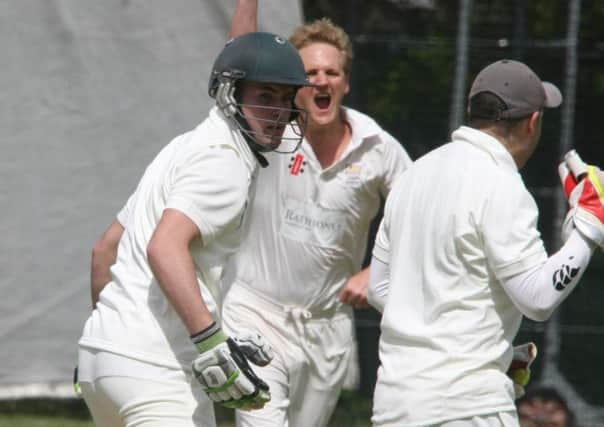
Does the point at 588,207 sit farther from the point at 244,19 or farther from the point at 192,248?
the point at 244,19

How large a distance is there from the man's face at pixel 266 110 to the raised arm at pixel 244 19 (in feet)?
4.50

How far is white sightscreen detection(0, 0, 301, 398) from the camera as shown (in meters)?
7.41

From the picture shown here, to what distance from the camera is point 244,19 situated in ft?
18.4

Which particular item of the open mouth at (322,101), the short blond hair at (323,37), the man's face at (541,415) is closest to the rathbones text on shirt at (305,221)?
the open mouth at (322,101)

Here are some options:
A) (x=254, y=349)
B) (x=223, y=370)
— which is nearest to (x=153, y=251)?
(x=223, y=370)

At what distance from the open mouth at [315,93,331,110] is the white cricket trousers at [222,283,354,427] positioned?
0.85 metres

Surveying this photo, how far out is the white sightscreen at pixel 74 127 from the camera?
741 cm

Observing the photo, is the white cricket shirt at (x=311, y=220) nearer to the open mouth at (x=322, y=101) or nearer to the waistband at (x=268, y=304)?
the waistband at (x=268, y=304)

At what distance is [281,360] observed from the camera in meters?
5.60

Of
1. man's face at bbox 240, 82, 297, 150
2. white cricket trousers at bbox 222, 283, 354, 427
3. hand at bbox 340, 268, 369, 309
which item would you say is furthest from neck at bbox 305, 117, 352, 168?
man's face at bbox 240, 82, 297, 150

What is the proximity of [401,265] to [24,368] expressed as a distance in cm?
388

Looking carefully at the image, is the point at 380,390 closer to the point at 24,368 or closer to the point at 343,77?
the point at 343,77

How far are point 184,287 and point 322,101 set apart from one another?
230cm

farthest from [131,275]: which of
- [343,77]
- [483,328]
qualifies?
[343,77]
